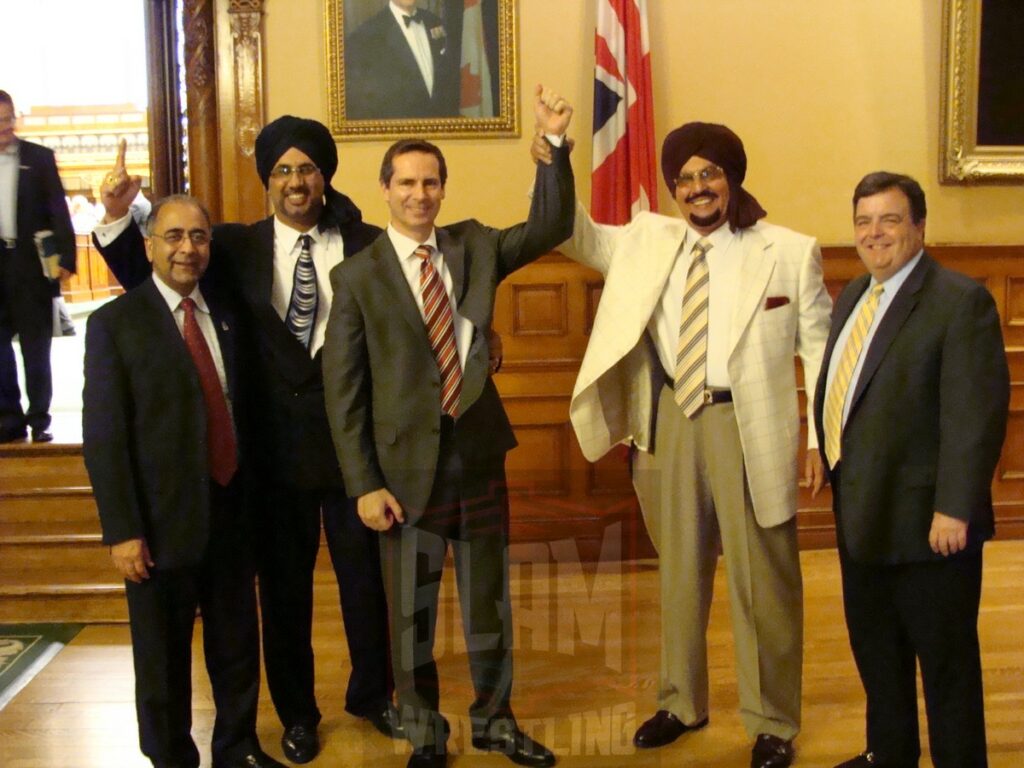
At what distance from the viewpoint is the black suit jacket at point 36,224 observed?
14.1ft

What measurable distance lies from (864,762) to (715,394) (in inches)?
38.7

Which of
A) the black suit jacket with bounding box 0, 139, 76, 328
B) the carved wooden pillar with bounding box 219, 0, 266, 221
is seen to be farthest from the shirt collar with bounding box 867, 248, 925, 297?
the black suit jacket with bounding box 0, 139, 76, 328

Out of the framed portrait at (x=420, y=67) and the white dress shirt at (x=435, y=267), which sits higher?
the framed portrait at (x=420, y=67)

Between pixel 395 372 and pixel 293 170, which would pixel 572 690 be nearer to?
pixel 395 372

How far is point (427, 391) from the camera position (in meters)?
2.39

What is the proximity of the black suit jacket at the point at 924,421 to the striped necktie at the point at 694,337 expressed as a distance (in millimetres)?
403

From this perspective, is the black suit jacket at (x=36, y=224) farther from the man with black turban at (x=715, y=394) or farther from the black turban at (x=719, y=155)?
the black turban at (x=719, y=155)

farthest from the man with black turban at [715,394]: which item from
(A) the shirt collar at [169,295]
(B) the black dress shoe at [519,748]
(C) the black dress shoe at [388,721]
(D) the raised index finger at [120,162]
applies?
(D) the raised index finger at [120,162]

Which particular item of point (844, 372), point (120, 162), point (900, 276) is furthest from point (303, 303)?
point (900, 276)

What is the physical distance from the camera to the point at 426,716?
8.51ft

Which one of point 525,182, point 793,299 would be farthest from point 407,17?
point 793,299

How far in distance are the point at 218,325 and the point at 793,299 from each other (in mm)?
1421

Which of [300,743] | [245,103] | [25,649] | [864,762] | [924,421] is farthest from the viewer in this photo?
[245,103]

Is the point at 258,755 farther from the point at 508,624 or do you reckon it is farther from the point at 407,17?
the point at 407,17
